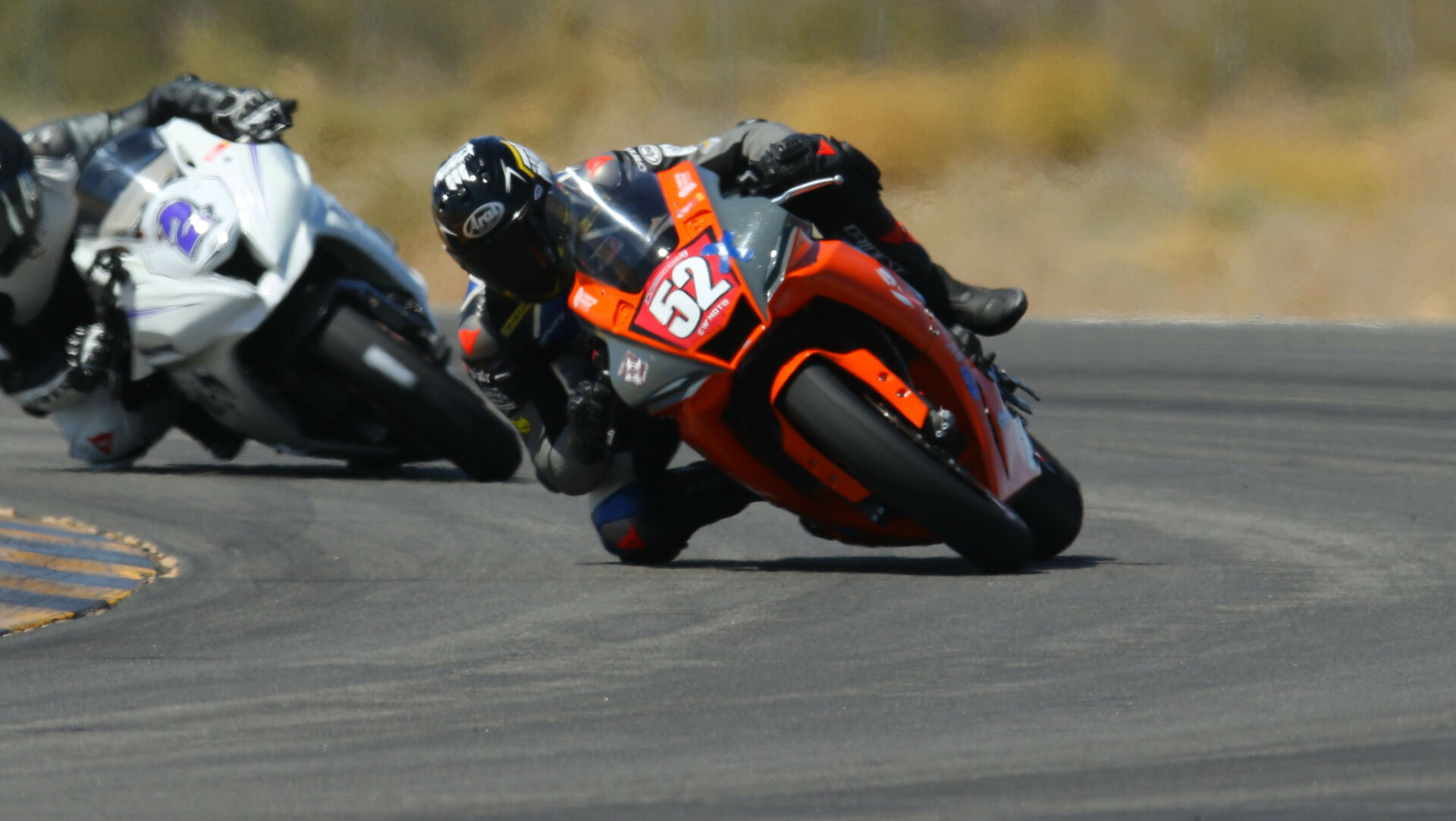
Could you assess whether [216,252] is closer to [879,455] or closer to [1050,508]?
[1050,508]

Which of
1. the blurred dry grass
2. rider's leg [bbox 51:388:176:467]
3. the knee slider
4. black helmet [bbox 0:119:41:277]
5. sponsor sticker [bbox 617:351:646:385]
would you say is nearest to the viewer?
sponsor sticker [bbox 617:351:646:385]

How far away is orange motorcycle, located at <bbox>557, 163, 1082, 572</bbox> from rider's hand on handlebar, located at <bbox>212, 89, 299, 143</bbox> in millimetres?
3304

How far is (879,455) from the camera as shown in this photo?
225 inches

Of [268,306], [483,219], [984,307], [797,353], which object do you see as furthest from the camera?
[268,306]

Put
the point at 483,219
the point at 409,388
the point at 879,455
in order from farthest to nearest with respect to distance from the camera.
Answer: the point at 409,388 → the point at 483,219 → the point at 879,455

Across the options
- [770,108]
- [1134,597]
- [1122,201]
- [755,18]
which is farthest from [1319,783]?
[755,18]

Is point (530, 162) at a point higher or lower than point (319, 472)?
higher

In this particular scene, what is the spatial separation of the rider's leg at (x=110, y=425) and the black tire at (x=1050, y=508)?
451cm

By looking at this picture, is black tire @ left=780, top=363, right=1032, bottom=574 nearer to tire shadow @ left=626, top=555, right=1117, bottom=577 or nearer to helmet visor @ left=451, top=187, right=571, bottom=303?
tire shadow @ left=626, top=555, right=1117, bottom=577

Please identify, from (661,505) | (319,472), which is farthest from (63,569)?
(319,472)

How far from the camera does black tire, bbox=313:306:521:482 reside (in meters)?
8.62

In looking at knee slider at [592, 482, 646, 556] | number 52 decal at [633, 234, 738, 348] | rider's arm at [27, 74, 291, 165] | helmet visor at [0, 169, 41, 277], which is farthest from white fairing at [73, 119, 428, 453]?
number 52 decal at [633, 234, 738, 348]

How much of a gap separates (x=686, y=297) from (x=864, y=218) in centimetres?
100

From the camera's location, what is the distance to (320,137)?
28.6 meters
